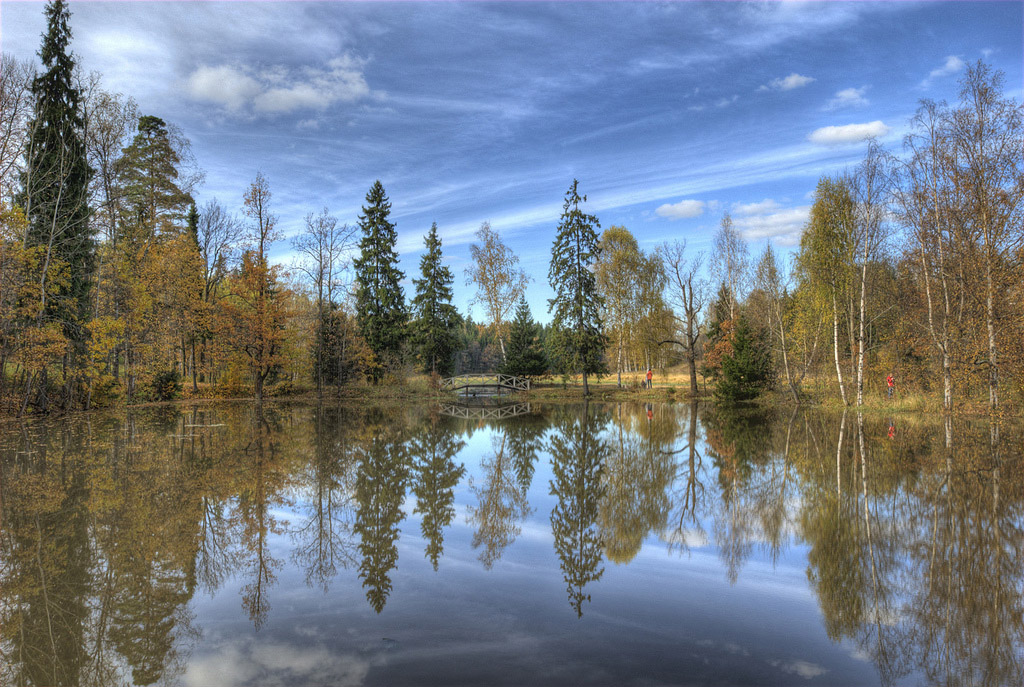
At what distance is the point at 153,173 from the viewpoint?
31281 millimetres

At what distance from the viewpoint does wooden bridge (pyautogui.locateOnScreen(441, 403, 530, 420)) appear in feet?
79.8

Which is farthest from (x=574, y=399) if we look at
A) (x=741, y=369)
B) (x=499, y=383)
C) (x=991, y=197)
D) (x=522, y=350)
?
(x=991, y=197)

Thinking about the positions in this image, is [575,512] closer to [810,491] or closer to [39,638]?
[810,491]

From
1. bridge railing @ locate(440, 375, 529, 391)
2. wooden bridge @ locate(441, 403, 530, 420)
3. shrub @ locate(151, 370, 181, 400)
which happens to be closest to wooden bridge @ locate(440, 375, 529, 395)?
bridge railing @ locate(440, 375, 529, 391)

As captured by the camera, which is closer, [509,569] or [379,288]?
[509,569]

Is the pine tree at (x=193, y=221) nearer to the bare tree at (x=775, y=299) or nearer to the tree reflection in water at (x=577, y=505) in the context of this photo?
the tree reflection in water at (x=577, y=505)

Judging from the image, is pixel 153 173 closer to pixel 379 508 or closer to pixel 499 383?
pixel 499 383

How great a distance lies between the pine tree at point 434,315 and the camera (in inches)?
1452

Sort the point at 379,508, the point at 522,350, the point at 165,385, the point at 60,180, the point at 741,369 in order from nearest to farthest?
the point at 379,508 < the point at 60,180 < the point at 741,369 < the point at 165,385 < the point at 522,350

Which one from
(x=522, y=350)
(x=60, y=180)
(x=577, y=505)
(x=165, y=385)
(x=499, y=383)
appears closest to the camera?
(x=577, y=505)

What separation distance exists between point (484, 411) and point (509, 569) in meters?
21.0

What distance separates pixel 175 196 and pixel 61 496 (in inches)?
1111

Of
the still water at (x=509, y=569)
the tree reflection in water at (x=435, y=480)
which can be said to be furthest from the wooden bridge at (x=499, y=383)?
the still water at (x=509, y=569)

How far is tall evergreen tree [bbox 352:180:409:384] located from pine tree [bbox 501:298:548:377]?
275 inches
